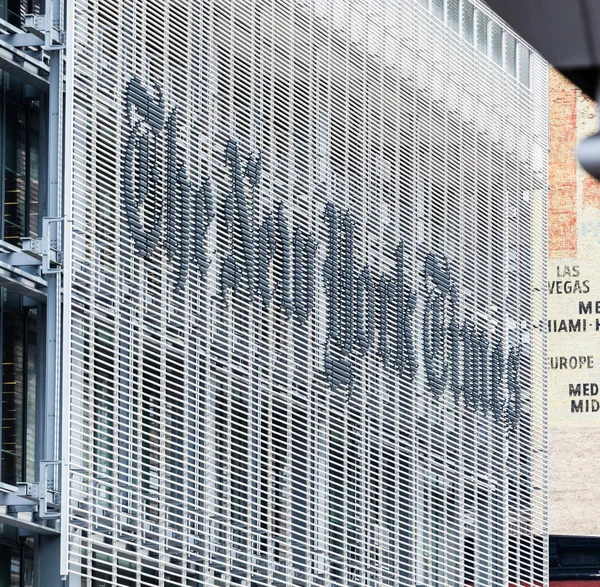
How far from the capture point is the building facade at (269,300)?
91.9 ft

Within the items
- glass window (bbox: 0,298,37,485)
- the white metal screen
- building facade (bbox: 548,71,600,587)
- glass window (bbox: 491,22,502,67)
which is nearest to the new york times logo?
the white metal screen

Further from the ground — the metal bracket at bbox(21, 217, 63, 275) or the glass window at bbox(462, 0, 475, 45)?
the glass window at bbox(462, 0, 475, 45)

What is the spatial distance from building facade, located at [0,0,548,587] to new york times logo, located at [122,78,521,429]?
73mm

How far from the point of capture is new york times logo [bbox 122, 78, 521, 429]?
3042 cm

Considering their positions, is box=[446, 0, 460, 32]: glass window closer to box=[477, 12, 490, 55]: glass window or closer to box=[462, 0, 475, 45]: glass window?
box=[462, 0, 475, 45]: glass window

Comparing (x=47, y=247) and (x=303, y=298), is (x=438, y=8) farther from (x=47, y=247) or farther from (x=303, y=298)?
(x=47, y=247)

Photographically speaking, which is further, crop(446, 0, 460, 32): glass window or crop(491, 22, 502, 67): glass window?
crop(491, 22, 502, 67): glass window

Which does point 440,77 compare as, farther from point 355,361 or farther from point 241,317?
point 241,317

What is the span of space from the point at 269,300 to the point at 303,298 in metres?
1.67

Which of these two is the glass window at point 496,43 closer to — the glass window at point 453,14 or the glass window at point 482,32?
the glass window at point 482,32

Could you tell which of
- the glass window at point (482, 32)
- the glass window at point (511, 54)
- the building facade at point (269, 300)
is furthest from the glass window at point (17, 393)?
the glass window at point (511, 54)

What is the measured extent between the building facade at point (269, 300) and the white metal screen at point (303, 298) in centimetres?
8

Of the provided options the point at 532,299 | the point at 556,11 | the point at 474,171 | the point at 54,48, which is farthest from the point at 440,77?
the point at 556,11

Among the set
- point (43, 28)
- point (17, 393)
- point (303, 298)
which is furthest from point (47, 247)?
point (303, 298)
